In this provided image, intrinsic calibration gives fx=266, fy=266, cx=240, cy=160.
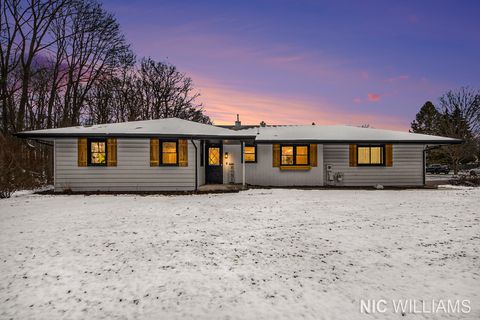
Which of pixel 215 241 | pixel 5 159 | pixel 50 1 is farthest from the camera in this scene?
pixel 50 1

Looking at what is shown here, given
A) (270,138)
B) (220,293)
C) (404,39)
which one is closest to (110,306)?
(220,293)

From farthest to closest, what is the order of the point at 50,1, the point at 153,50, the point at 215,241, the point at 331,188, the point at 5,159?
the point at 153,50 → the point at 50,1 → the point at 331,188 → the point at 5,159 → the point at 215,241

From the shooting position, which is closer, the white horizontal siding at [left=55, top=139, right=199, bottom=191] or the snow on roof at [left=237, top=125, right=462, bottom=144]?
the white horizontal siding at [left=55, top=139, right=199, bottom=191]

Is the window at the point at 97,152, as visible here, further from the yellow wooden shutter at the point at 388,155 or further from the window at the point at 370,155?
the yellow wooden shutter at the point at 388,155

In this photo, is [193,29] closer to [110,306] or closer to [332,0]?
[332,0]

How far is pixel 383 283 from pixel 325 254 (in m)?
1.27

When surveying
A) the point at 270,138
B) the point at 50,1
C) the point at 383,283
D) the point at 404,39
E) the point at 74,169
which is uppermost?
the point at 50,1

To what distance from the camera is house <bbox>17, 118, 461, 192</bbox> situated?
538 inches

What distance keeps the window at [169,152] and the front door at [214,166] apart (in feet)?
8.69

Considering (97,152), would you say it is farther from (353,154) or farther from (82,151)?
(353,154)

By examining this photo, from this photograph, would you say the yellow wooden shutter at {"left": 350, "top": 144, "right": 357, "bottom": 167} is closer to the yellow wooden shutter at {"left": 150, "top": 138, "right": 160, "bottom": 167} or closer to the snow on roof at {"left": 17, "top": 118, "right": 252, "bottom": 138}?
the snow on roof at {"left": 17, "top": 118, "right": 252, "bottom": 138}

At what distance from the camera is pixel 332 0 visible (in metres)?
17.5

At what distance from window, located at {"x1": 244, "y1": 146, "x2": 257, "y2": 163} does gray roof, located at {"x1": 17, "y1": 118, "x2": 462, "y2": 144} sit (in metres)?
0.80

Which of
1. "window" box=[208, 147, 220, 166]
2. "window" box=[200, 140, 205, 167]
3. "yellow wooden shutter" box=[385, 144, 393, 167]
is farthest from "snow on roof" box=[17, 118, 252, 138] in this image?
"yellow wooden shutter" box=[385, 144, 393, 167]
